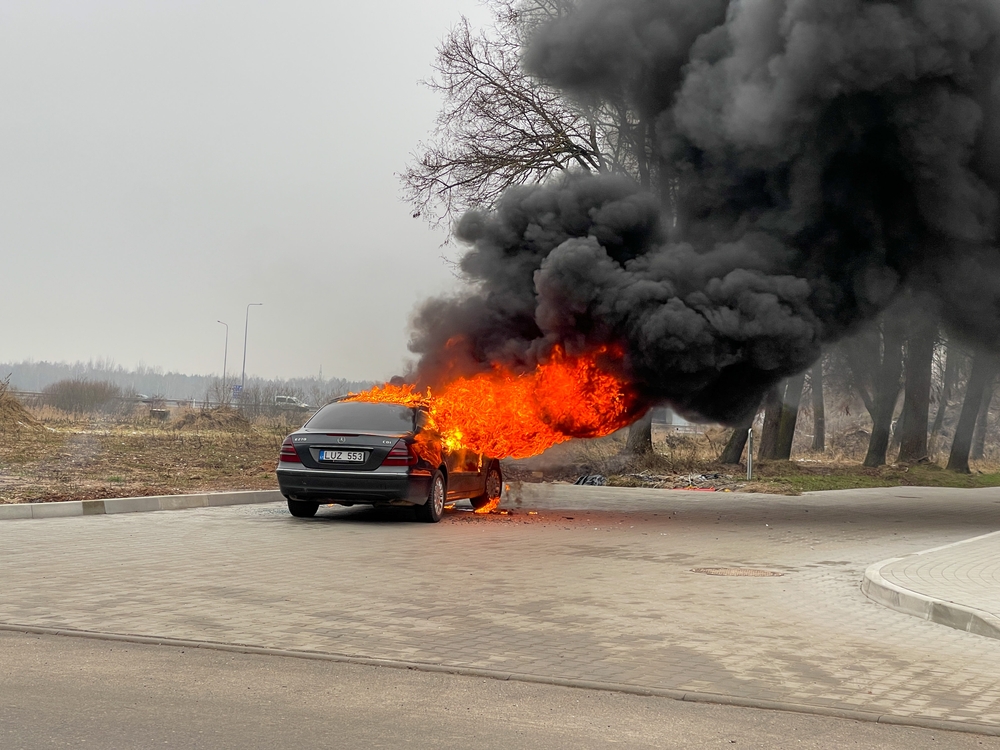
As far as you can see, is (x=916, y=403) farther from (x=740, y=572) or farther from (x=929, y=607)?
(x=929, y=607)

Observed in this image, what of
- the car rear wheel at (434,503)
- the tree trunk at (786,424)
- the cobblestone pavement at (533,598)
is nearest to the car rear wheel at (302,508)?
the cobblestone pavement at (533,598)

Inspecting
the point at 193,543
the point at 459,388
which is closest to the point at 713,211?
the point at 459,388

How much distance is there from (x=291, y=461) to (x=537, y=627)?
712 cm

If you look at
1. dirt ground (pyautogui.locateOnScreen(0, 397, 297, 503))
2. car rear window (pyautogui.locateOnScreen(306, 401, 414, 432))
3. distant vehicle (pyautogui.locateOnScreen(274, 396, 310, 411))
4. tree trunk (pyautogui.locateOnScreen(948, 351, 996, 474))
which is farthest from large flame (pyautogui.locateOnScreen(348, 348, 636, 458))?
distant vehicle (pyautogui.locateOnScreen(274, 396, 310, 411))

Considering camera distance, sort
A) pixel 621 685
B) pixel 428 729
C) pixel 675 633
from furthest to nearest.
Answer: pixel 675 633 → pixel 621 685 → pixel 428 729

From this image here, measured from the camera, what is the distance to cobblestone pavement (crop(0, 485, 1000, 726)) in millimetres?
6141

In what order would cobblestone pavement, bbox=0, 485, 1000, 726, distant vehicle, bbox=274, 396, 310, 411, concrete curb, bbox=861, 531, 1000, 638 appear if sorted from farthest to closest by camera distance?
1. distant vehicle, bbox=274, 396, 310, 411
2. concrete curb, bbox=861, 531, 1000, 638
3. cobblestone pavement, bbox=0, 485, 1000, 726

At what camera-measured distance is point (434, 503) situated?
14.2 m

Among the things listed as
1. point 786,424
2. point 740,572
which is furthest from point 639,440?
point 740,572

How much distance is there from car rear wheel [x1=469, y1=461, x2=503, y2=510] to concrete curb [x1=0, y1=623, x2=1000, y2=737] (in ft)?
33.2

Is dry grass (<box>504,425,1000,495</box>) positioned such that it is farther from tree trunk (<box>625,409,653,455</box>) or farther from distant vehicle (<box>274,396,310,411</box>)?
distant vehicle (<box>274,396,310,411</box>)

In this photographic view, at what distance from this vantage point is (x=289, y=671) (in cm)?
581

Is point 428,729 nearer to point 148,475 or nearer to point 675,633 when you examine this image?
point 675,633

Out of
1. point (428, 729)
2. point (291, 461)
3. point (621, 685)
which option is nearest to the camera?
point (428, 729)
